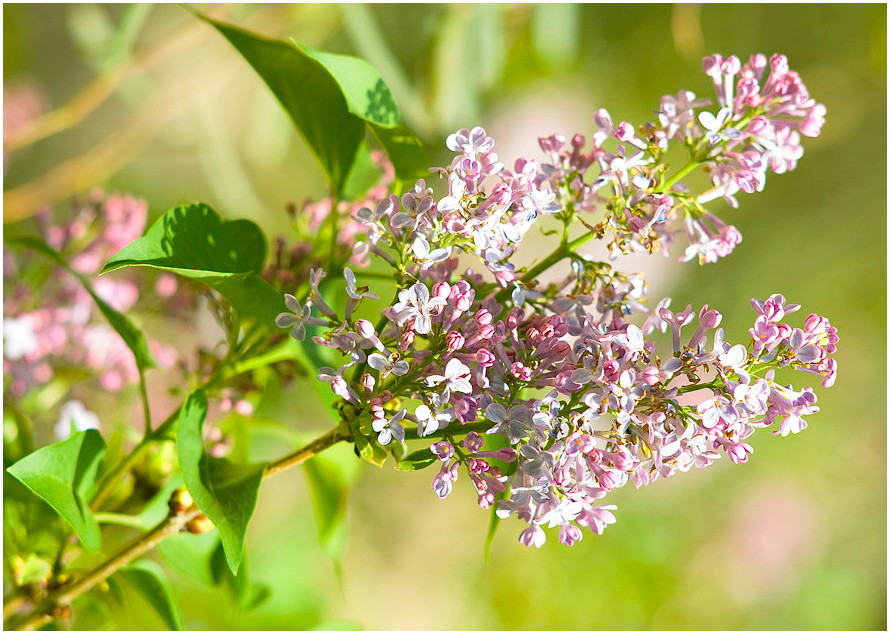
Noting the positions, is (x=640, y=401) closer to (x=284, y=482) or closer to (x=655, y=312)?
(x=655, y=312)

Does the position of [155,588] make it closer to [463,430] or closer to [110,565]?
[110,565]

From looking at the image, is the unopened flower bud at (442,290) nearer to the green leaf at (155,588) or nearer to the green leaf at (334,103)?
the green leaf at (334,103)

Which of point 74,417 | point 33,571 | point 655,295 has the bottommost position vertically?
point 33,571

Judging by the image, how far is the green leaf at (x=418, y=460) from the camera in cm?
30

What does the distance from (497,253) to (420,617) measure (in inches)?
63.5

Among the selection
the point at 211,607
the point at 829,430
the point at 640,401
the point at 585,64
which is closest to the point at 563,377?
the point at 640,401

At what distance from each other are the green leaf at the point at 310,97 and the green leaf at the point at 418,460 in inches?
5.8

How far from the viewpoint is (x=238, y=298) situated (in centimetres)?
32

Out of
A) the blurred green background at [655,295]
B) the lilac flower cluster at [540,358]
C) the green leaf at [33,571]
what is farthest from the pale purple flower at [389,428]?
the blurred green background at [655,295]

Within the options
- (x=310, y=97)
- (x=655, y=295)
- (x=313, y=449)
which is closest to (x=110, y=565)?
(x=313, y=449)

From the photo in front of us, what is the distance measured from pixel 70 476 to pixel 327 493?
153 millimetres

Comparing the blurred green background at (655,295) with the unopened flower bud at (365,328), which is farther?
the blurred green background at (655,295)

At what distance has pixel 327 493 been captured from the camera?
47 cm

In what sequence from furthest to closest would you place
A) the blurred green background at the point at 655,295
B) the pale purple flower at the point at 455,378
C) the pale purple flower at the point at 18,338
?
1. the blurred green background at the point at 655,295
2. the pale purple flower at the point at 18,338
3. the pale purple flower at the point at 455,378
